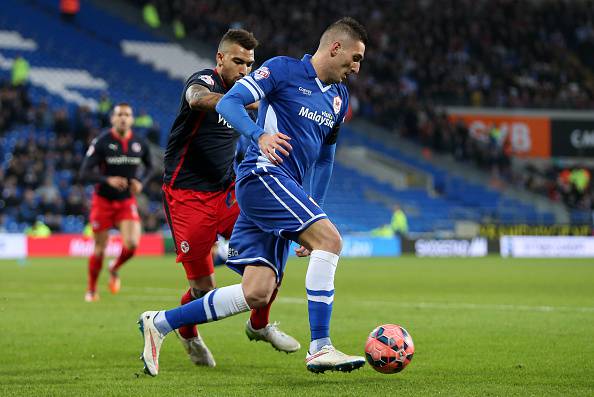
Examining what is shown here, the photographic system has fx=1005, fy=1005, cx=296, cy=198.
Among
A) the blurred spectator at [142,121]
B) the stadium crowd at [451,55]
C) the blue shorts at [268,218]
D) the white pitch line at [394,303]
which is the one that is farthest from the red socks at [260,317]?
the blurred spectator at [142,121]

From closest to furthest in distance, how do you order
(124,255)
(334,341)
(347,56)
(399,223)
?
(347,56) < (334,341) < (124,255) < (399,223)

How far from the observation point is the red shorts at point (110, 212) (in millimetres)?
14062

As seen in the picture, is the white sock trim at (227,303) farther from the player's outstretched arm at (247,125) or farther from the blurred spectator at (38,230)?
the blurred spectator at (38,230)

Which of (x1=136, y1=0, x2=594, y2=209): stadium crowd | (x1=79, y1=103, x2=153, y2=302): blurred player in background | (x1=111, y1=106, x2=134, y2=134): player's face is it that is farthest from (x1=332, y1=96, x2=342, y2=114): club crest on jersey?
(x1=136, y1=0, x2=594, y2=209): stadium crowd

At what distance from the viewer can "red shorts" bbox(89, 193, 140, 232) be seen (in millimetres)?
14062

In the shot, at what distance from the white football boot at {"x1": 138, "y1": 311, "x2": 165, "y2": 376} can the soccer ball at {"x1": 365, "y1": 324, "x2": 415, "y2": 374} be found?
4.60 ft

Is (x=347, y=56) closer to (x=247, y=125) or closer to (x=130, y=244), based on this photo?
(x=247, y=125)

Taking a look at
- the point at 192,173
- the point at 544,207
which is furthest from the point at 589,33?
the point at 192,173

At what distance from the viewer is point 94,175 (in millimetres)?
Result: 13508

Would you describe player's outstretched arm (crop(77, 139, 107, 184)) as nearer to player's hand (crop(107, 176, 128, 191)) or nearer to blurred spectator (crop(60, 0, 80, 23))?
player's hand (crop(107, 176, 128, 191))

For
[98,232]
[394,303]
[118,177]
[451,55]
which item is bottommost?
[394,303]

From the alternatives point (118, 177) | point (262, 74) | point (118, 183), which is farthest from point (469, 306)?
point (262, 74)

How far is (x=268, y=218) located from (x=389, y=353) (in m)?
1.16

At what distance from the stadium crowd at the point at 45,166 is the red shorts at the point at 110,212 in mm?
13617
